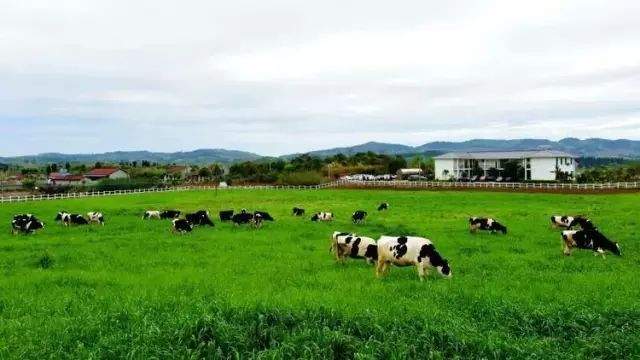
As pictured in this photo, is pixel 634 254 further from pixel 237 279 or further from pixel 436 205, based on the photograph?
pixel 436 205

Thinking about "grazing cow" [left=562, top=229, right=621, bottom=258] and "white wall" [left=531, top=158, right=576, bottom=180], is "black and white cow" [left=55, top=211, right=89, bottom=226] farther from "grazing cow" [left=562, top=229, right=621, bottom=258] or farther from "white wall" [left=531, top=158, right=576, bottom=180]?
"white wall" [left=531, top=158, right=576, bottom=180]

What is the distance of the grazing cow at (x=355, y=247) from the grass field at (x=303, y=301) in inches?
14.8

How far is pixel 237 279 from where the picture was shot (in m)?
17.4

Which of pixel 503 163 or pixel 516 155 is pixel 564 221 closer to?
pixel 516 155

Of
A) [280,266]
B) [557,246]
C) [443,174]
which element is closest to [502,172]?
[443,174]

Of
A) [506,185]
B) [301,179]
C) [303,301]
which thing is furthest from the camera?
[301,179]

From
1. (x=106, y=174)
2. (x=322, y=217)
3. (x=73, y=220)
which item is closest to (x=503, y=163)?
(x=322, y=217)

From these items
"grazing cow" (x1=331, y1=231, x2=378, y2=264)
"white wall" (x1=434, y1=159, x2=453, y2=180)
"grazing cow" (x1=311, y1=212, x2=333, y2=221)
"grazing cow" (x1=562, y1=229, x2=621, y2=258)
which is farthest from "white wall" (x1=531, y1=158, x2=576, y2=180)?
"grazing cow" (x1=331, y1=231, x2=378, y2=264)

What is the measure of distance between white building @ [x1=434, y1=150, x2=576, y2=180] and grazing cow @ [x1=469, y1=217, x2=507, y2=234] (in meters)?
72.7

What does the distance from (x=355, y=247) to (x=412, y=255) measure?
340 centimetres

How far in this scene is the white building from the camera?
98250mm

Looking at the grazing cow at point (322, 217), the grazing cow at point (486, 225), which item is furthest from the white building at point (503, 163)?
the grazing cow at point (486, 225)

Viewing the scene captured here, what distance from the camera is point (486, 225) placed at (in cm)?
2925

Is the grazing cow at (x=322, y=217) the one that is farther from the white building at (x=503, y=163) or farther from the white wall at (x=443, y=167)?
the white wall at (x=443, y=167)
